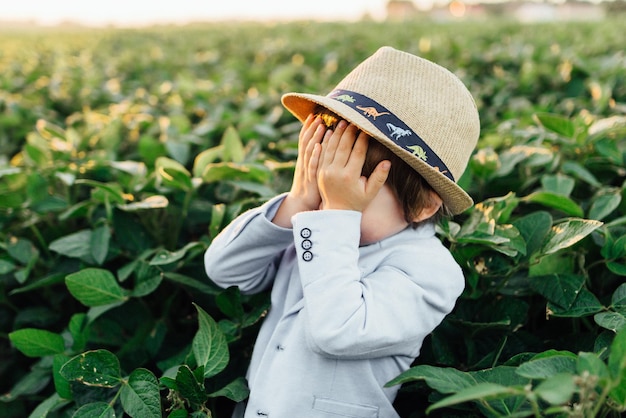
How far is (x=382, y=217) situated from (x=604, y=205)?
729 millimetres

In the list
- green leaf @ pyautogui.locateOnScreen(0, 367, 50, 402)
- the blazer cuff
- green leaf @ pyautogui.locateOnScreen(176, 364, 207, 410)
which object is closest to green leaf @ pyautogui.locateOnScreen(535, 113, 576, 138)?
the blazer cuff

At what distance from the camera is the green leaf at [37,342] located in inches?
68.2

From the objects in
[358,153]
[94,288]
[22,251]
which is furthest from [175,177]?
[358,153]

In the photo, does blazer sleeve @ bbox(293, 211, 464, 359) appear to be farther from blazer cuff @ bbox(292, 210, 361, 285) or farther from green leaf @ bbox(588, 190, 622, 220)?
green leaf @ bbox(588, 190, 622, 220)

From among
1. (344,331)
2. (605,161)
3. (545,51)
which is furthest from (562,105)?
(344,331)

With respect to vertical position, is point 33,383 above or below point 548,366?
below

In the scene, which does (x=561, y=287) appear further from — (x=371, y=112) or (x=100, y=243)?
(x=100, y=243)

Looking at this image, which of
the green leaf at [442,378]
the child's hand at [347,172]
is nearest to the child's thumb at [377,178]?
the child's hand at [347,172]

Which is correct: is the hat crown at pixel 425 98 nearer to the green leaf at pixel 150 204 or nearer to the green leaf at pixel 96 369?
the green leaf at pixel 150 204

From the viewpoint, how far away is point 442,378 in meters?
1.18

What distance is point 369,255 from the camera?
1.54 meters

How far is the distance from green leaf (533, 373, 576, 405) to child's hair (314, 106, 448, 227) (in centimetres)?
62

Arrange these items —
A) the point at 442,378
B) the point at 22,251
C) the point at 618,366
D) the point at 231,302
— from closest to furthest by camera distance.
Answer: the point at 618,366, the point at 442,378, the point at 231,302, the point at 22,251

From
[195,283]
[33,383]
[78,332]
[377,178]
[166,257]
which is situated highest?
[377,178]
